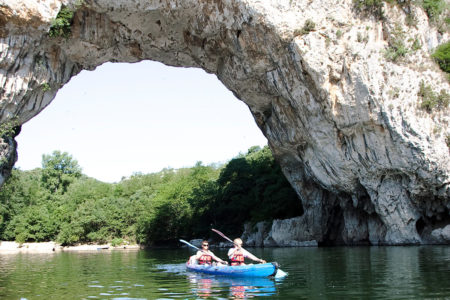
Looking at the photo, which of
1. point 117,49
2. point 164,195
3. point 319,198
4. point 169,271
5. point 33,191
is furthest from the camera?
point 33,191

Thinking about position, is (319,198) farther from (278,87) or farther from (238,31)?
(238,31)

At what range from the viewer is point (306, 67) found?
65.6ft

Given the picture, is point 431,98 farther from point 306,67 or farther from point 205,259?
point 205,259

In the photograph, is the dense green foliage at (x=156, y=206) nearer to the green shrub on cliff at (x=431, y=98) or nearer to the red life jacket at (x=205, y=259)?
the green shrub on cliff at (x=431, y=98)

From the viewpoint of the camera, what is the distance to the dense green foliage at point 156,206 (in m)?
37.9

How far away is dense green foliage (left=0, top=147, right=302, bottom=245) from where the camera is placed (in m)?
37.9

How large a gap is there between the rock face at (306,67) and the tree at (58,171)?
44.4 metres

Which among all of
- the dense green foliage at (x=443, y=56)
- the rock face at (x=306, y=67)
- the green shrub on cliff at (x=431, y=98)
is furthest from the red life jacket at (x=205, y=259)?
the dense green foliage at (x=443, y=56)

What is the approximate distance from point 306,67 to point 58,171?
169 ft

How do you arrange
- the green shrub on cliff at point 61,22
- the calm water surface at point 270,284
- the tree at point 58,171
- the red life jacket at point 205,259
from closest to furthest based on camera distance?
1. the calm water surface at point 270,284
2. the red life jacket at point 205,259
3. the green shrub on cliff at point 61,22
4. the tree at point 58,171

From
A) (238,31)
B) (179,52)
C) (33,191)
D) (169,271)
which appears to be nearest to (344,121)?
(238,31)

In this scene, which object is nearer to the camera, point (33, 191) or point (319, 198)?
point (319, 198)

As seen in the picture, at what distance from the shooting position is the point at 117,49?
21547 mm

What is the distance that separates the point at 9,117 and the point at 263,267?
12830 mm
